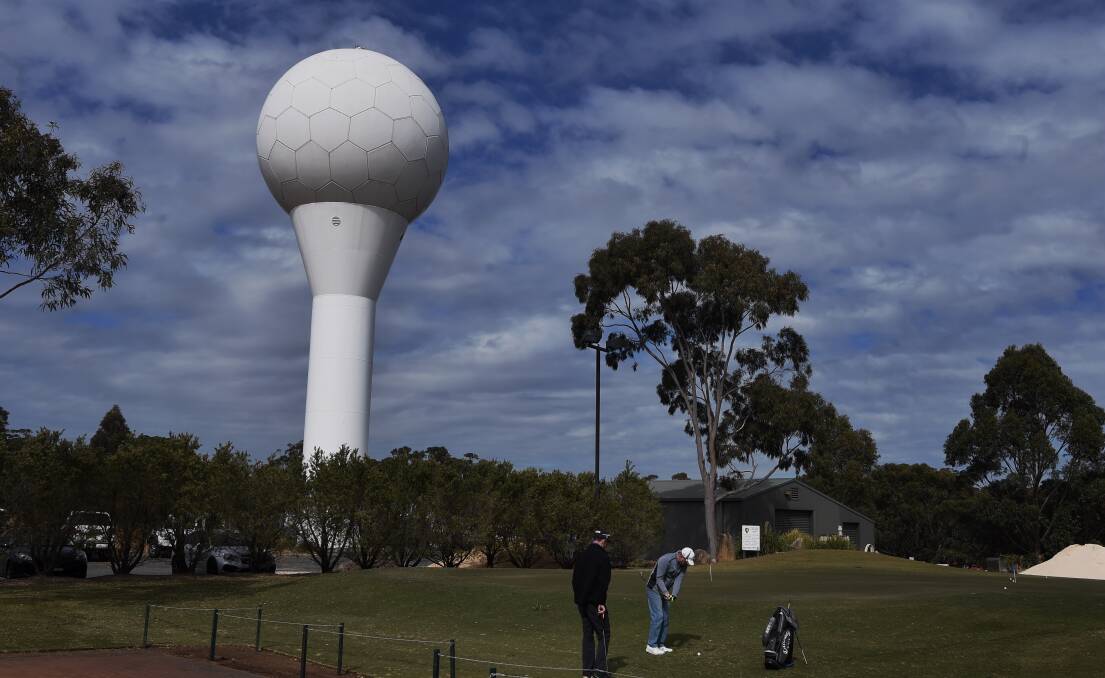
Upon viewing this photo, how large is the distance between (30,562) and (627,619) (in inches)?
864

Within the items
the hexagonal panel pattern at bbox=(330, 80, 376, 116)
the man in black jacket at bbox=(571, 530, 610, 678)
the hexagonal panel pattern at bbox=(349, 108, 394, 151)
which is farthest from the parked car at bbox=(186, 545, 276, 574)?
the man in black jacket at bbox=(571, 530, 610, 678)

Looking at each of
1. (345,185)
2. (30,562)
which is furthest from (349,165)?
(30,562)

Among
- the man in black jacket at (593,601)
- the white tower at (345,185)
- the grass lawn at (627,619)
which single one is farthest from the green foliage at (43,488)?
the man in black jacket at (593,601)

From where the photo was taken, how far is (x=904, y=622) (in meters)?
18.3

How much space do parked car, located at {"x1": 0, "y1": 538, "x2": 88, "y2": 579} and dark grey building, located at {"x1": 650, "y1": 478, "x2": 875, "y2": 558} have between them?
27.2m

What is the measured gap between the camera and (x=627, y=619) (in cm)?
1989

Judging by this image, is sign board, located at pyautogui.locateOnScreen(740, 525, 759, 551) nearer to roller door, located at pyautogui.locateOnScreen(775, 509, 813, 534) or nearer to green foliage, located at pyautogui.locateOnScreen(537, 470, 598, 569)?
green foliage, located at pyautogui.locateOnScreen(537, 470, 598, 569)

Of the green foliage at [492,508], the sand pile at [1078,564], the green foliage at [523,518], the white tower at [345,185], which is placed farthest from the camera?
the sand pile at [1078,564]

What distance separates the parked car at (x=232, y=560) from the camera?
3497 cm

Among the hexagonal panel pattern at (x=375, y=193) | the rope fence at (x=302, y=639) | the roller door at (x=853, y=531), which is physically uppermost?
the hexagonal panel pattern at (x=375, y=193)

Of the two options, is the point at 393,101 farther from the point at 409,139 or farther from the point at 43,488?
the point at 43,488

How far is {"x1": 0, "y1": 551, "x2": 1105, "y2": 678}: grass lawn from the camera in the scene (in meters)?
15.1

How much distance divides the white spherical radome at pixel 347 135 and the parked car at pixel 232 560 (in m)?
12.9

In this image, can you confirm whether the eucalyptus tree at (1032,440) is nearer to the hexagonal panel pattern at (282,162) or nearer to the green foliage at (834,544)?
the green foliage at (834,544)
